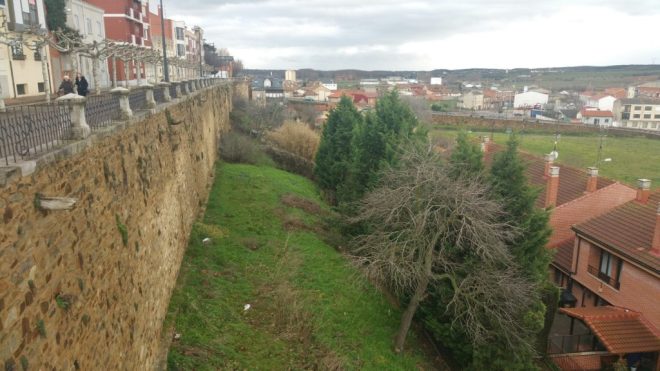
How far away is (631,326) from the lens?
48.2 feet

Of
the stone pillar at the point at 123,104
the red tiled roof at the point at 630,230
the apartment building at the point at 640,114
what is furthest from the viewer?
the apartment building at the point at 640,114

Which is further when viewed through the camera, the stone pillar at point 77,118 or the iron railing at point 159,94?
the iron railing at point 159,94

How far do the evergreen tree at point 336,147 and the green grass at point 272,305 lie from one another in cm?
645

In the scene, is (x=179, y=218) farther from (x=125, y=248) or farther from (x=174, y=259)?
(x=125, y=248)

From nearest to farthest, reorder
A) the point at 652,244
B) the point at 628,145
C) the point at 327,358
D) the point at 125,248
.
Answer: the point at 125,248
the point at 327,358
the point at 652,244
the point at 628,145

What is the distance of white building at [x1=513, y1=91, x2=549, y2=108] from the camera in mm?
103875

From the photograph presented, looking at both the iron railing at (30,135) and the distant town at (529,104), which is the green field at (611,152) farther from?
the iron railing at (30,135)

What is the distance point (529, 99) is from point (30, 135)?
110 metres

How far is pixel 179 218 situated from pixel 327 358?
5249 millimetres

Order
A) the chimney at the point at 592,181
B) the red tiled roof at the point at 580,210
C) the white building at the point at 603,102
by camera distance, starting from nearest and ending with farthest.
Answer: the red tiled roof at the point at 580,210 → the chimney at the point at 592,181 → the white building at the point at 603,102

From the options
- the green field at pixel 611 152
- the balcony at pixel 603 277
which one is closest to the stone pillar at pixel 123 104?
the balcony at pixel 603 277

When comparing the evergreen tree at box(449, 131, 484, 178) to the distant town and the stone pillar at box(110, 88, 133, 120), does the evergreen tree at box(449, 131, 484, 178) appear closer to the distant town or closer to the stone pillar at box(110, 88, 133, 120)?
the stone pillar at box(110, 88, 133, 120)

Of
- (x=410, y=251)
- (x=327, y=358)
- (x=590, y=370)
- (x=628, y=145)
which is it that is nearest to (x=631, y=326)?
(x=590, y=370)

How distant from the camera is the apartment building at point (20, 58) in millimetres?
18641
